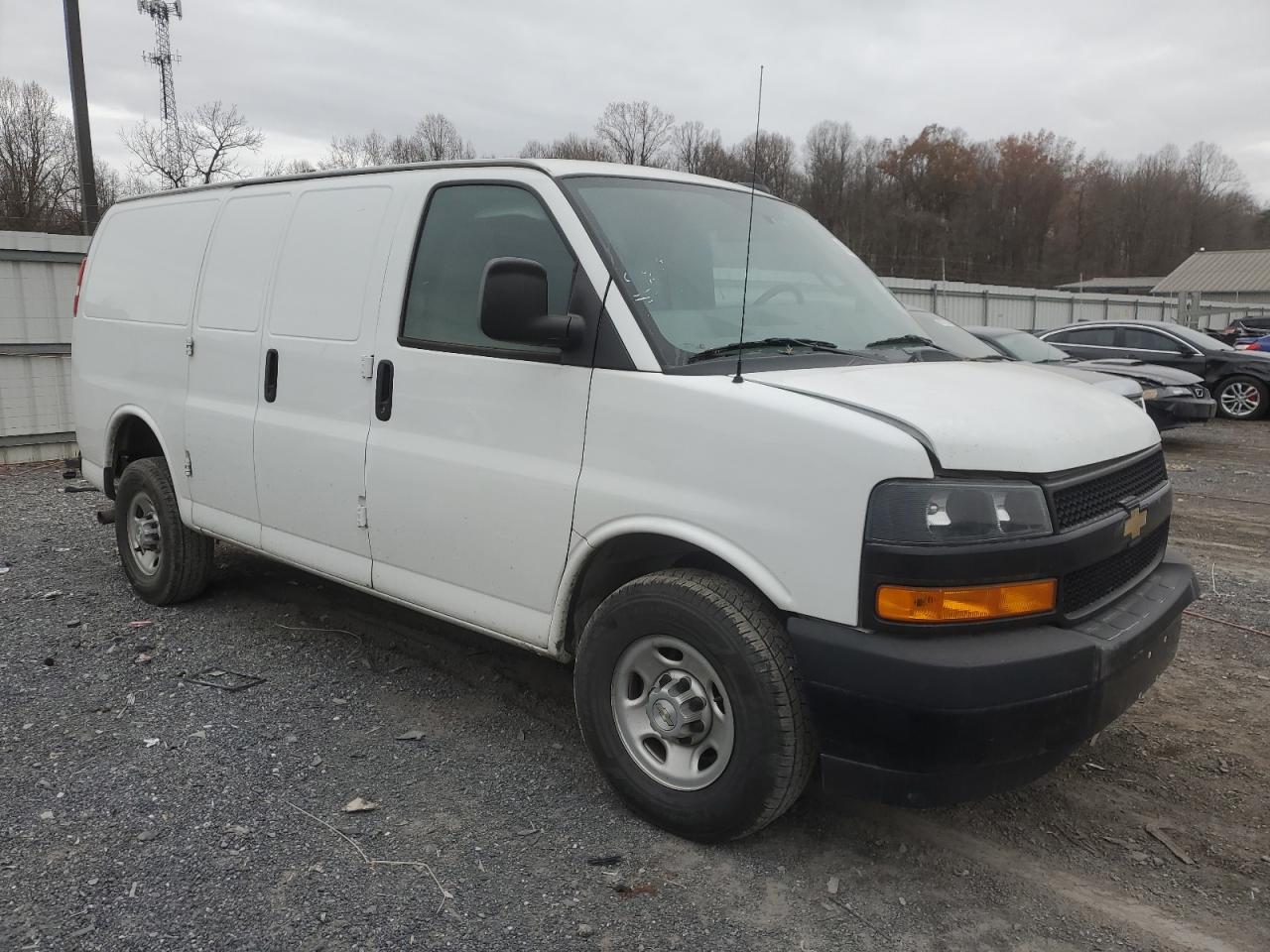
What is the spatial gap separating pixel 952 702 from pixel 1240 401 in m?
16.7

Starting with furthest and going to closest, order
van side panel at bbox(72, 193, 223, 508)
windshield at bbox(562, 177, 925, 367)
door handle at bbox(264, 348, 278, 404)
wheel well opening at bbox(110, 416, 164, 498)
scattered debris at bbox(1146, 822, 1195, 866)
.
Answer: wheel well opening at bbox(110, 416, 164, 498) < van side panel at bbox(72, 193, 223, 508) < door handle at bbox(264, 348, 278, 404) < windshield at bbox(562, 177, 925, 367) < scattered debris at bbox(1146, 822, 1195, 866)

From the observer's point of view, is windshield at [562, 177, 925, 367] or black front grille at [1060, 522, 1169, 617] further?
windshield at [562, 177, 925, 367]

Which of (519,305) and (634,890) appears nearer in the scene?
(634,890)

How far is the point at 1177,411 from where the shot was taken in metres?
12.7

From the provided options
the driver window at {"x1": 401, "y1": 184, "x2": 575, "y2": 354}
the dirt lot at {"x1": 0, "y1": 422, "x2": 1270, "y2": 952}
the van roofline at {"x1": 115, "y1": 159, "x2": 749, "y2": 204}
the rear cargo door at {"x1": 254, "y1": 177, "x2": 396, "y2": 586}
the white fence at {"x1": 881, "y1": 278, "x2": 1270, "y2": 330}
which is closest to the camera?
the dirt lot at {"x1": 0, "y1": 422, "x2": 1270, "y2": 952}

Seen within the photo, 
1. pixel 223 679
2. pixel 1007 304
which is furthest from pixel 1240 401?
pixel 223 679

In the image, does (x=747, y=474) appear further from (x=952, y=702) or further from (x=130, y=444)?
(x=130, y=444)

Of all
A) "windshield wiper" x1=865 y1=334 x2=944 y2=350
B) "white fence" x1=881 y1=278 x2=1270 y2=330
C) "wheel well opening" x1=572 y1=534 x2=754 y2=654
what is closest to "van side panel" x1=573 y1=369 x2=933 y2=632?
"wheel well opening" x1=572 y1=534 x2=754 y2=654

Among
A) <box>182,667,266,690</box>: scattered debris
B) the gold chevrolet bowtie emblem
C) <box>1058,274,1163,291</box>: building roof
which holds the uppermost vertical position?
<box>1058,274,1163,291</box>: building roof

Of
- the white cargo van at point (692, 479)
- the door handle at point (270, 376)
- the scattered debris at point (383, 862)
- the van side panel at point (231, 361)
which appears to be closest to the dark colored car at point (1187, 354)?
the white cargo van at point (692, 479)

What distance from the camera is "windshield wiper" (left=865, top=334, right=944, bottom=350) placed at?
3639 mm

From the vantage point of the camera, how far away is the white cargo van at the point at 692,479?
2617 mm

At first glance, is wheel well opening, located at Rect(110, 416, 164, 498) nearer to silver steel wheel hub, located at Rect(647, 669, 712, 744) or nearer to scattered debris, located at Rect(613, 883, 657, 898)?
silver steel wheel hub, located at Rect(647, 669, 712, 744)

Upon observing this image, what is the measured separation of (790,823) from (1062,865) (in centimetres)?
84
